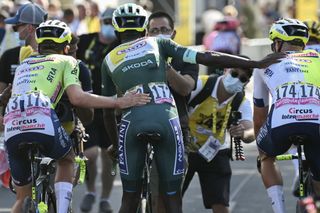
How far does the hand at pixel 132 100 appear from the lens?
27.4 ft

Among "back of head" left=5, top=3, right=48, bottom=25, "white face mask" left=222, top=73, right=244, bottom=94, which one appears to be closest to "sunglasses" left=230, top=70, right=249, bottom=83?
"white face mask" left=222, top=73, right=244, bottom=94

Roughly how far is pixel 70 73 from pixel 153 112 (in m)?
0.80

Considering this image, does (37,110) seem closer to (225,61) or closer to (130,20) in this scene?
(130,20)

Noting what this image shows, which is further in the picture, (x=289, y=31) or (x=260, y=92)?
(x=260, y=92)

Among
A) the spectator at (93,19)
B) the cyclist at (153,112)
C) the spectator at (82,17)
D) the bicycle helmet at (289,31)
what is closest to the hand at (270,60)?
the cyclist at (153,112)

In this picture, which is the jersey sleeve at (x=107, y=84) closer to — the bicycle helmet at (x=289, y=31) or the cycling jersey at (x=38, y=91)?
the cycling jersey at (x=38, y=91)

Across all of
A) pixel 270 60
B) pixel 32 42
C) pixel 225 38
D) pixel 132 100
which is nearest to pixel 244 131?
pixel 270 60

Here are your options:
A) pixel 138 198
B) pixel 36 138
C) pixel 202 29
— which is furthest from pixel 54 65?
pixel 202 29

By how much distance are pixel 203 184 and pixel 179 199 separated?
1451mm

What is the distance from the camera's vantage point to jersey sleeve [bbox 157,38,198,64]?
8539 mm

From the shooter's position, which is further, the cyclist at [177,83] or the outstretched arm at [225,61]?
the cyclist at [177,83]

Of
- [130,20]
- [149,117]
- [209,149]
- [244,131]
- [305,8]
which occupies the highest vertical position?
[130,20]

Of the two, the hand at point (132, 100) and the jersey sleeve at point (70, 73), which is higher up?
the jersey sleeve at point (70, 73)

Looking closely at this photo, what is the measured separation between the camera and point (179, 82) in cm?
910
